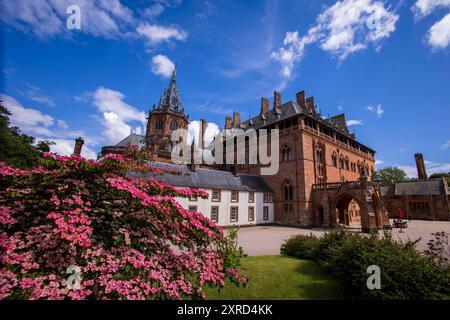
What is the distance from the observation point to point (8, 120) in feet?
66.2

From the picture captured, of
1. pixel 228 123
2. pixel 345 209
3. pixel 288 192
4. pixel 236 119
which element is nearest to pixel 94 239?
pixel 288 192

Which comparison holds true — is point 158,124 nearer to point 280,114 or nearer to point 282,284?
point 280,114

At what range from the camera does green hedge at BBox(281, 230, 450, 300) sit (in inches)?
209

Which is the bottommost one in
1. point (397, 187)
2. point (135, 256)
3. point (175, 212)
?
point (135, 256)

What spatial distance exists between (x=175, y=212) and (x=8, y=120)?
26758 millimetres

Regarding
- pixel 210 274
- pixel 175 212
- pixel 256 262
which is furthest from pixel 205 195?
pixel 256 262

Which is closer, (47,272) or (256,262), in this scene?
(47,272)

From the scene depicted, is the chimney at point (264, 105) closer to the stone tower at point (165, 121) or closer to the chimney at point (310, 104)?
the chimney at point (310, 104)

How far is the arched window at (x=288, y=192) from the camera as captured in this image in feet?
98.4

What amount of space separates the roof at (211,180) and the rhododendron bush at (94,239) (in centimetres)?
1852

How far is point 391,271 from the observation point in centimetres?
588
